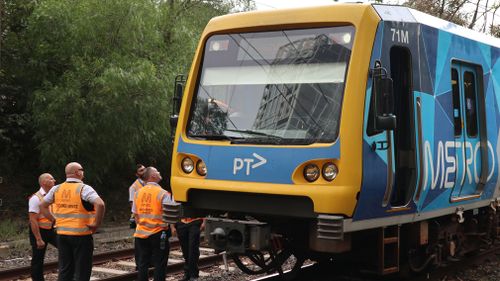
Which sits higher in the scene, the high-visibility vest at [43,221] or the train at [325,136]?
the train at [325,136]

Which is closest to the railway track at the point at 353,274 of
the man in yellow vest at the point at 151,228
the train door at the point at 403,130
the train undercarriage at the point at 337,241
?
the train undercarriage at the point at 337,241

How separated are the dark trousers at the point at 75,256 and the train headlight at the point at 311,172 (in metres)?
2.82

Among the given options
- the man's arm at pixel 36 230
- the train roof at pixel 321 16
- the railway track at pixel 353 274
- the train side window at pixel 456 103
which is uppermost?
the train roof at pixel 321 16

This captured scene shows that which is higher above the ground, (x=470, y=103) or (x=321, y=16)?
(x=321, y=16)

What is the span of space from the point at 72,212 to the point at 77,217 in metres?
0.08

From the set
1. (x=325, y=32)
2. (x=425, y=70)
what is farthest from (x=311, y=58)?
(x=425, y=70)

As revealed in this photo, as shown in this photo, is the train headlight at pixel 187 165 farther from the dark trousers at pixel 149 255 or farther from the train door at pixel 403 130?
the train door at pixel 403 130

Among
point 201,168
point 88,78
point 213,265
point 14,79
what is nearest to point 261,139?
point 201,168

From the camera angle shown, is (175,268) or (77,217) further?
(175,268)

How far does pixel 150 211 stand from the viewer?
8.45 metres

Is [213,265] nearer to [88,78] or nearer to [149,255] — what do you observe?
[149,255]

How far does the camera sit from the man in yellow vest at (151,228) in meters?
8.41

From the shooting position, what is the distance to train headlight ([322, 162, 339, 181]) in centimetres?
654

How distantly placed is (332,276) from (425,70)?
3.12 m
